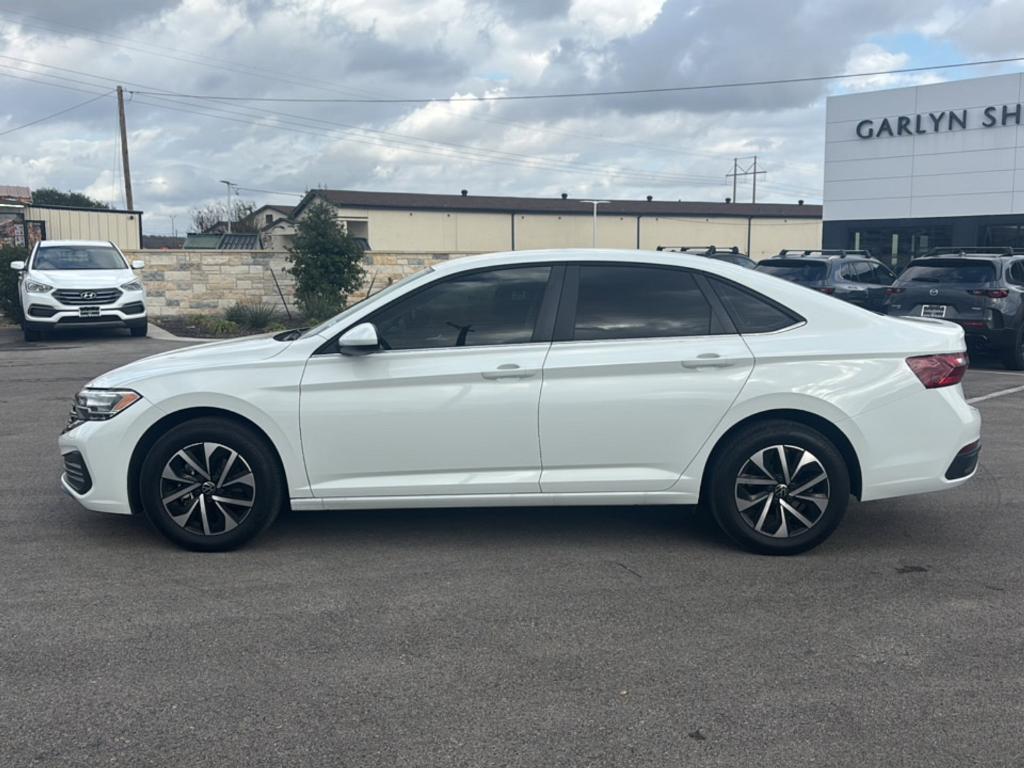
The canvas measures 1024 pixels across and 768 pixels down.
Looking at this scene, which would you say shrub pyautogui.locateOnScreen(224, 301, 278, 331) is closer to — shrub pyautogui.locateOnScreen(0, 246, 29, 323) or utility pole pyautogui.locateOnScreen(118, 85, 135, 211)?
shrub pyautogui.locateOnScreen(0, 246, 29, 323)

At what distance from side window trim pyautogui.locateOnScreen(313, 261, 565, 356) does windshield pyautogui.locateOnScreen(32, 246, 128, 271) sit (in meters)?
15.0

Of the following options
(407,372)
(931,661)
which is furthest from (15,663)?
(931,661)

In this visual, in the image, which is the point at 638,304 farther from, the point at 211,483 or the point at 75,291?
the point at 75,291

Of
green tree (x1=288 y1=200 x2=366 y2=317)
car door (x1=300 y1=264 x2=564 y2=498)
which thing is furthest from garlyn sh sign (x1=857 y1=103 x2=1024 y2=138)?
car door (x1=300 y1=264 x2=564 y2=498)

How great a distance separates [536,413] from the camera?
17.1 feet

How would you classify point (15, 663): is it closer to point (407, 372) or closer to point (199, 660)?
point (199, 660)

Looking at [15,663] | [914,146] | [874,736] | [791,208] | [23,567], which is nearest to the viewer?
[874,736]

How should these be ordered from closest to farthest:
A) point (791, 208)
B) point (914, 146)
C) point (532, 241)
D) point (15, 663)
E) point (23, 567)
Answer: point (15, 663)
point (23, 567)
point (914, 146)
point (532, 241)
point (791, 208)

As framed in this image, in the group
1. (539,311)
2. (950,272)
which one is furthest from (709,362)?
(950,272)

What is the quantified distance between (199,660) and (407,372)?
6.15ft

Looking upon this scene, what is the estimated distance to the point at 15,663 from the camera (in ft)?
13.0

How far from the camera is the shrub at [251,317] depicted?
70.3ft

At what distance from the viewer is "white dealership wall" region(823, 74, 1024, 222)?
26.1m

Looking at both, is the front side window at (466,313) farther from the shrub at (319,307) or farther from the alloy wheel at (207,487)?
the shrub at (319,307)
